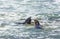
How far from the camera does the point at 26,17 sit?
9125 millimetres

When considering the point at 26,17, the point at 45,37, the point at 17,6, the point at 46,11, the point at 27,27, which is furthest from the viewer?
the point at 17,6

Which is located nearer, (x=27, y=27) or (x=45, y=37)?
(x=45, y=37)

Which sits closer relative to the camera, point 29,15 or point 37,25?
point 37,25

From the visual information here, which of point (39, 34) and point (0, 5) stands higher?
point (0, 5)

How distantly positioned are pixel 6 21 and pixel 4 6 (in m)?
1.92

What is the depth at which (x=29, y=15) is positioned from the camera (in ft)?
30.8

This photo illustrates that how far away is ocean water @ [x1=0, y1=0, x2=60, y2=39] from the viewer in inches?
307

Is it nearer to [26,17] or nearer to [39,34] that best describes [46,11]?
[26,17]

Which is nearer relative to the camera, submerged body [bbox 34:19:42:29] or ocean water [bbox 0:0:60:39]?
ocean water [bbox 0:0:60:39]

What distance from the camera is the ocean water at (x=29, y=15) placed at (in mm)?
7809

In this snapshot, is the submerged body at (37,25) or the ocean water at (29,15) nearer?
the ocean water at (29,15)

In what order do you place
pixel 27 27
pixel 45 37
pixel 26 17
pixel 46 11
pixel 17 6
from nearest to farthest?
pixel 45 37 < pixel 27 27 < pixel 26 17 < pixel 46 11 < pixel 17 6

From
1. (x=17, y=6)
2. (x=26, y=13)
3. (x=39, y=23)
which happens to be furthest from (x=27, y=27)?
(x=17, y=6)

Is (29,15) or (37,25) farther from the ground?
(29,15)
